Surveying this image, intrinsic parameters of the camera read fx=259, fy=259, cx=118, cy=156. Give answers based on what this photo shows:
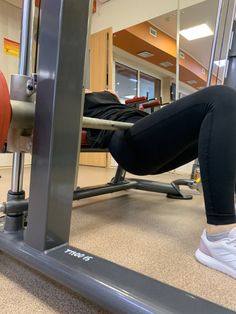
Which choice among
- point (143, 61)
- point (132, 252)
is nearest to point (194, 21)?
point (143, 61)

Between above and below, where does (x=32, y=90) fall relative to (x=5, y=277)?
above

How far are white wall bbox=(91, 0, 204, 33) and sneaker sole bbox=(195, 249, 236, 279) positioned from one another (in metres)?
3.57

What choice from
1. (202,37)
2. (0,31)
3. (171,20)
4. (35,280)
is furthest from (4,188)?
(202,37)

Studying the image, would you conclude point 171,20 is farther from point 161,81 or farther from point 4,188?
point 4,188

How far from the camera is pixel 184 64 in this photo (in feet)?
15.6

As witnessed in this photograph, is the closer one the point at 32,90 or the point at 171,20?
the point at 32,90

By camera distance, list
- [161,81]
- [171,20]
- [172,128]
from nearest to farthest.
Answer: [172,128] < [171,20] < [161,81]

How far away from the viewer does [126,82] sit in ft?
16.2

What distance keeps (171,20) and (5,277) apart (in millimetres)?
4111

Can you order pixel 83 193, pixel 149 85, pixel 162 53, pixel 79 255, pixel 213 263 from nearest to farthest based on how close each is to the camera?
pixel 79 255 < pixel 213 263 < pixel 83 193 < pixel 162 53 < pixel 149 85

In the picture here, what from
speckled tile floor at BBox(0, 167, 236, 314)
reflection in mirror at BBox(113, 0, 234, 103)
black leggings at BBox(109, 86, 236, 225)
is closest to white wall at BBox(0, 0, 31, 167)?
reflection in mirror at BBox(113, 0, 234, 103)

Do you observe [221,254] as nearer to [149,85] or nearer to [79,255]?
[79,255]

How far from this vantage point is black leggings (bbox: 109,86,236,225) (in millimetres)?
640

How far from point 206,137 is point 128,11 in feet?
A: 12.6
